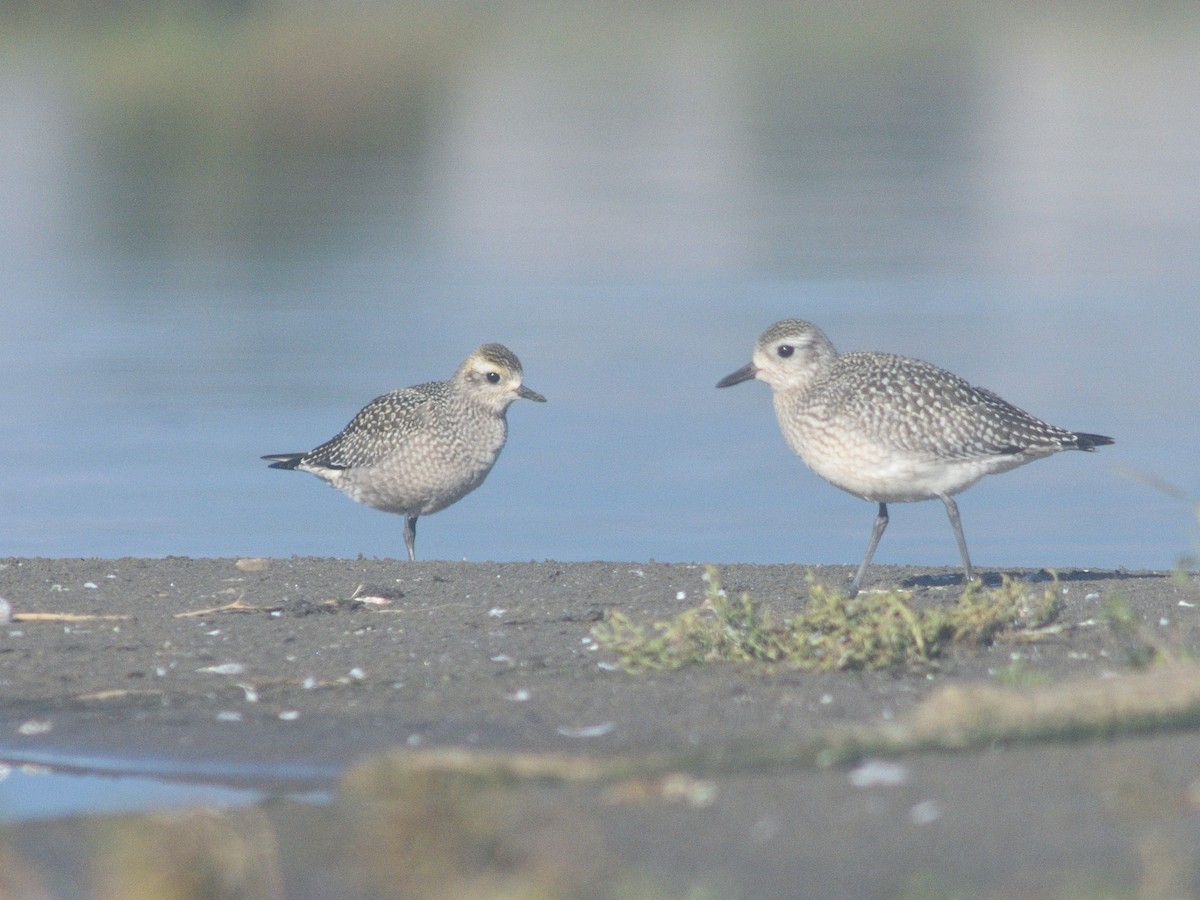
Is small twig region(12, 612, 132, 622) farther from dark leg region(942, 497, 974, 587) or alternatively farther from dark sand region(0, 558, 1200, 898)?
dark leg region(942, 497, 974, 587)

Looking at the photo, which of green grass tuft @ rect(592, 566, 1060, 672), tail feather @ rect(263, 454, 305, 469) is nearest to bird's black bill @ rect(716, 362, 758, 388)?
green grass tuft @ rect(592, 566, 1060, 672)

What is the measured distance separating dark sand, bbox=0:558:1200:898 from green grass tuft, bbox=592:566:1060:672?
85mm

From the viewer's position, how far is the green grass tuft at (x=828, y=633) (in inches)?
289

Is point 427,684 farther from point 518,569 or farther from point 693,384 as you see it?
point 693,384

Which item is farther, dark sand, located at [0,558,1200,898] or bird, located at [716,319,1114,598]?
bird, located at [716,319,1114,598]

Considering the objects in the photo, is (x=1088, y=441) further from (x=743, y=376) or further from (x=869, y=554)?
(x=743, y=376)

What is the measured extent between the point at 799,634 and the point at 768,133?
35.3 meters

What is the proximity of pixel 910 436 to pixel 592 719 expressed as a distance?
9.79ft

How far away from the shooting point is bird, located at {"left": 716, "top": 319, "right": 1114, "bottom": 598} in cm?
934

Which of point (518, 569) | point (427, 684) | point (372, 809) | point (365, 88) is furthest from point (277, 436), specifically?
point (365, 88)

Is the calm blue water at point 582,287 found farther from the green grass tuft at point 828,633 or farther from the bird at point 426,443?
the green grass tuft at point 828,633

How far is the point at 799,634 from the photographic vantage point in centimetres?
744

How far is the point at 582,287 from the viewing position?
23.4 m

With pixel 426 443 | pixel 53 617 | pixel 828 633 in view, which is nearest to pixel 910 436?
pixel 828 633
